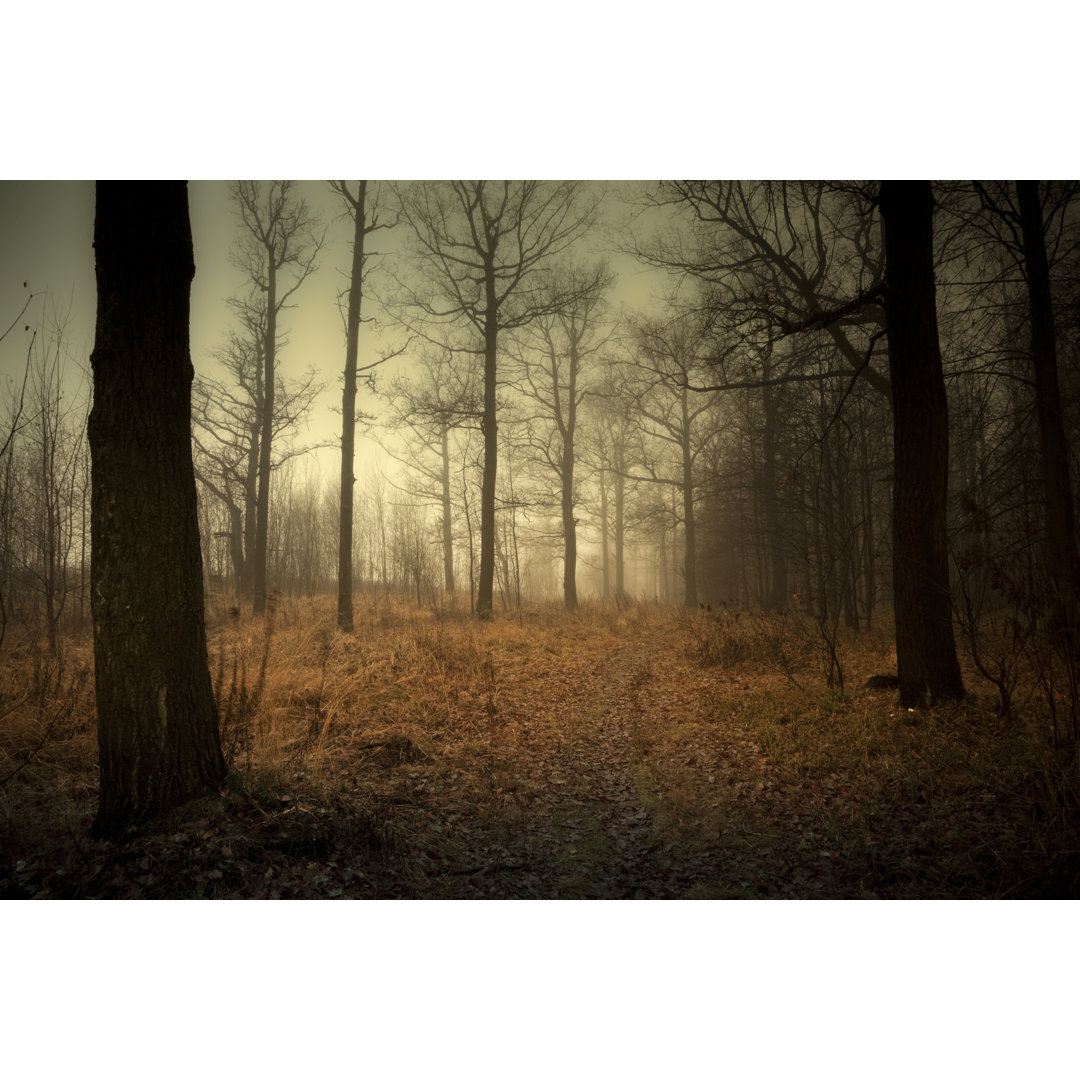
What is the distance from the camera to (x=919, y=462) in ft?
15.1

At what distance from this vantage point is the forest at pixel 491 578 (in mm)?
2850

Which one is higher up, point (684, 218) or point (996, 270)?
point (684, 218)

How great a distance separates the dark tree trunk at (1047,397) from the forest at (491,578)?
0.03 m

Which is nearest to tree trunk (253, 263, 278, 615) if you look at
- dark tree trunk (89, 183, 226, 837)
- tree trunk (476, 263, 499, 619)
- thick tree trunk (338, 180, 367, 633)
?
thick tree trunk (338, 180, 367, 633)

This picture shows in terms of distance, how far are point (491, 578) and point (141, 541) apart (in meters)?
8.21

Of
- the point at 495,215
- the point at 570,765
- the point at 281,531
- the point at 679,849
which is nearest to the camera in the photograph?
the point at 679,849

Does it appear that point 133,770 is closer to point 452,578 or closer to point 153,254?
point 153,254

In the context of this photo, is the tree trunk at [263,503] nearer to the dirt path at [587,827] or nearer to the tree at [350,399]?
the tree at [350,399]

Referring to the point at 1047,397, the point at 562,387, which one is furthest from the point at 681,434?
the point at 1047,397
